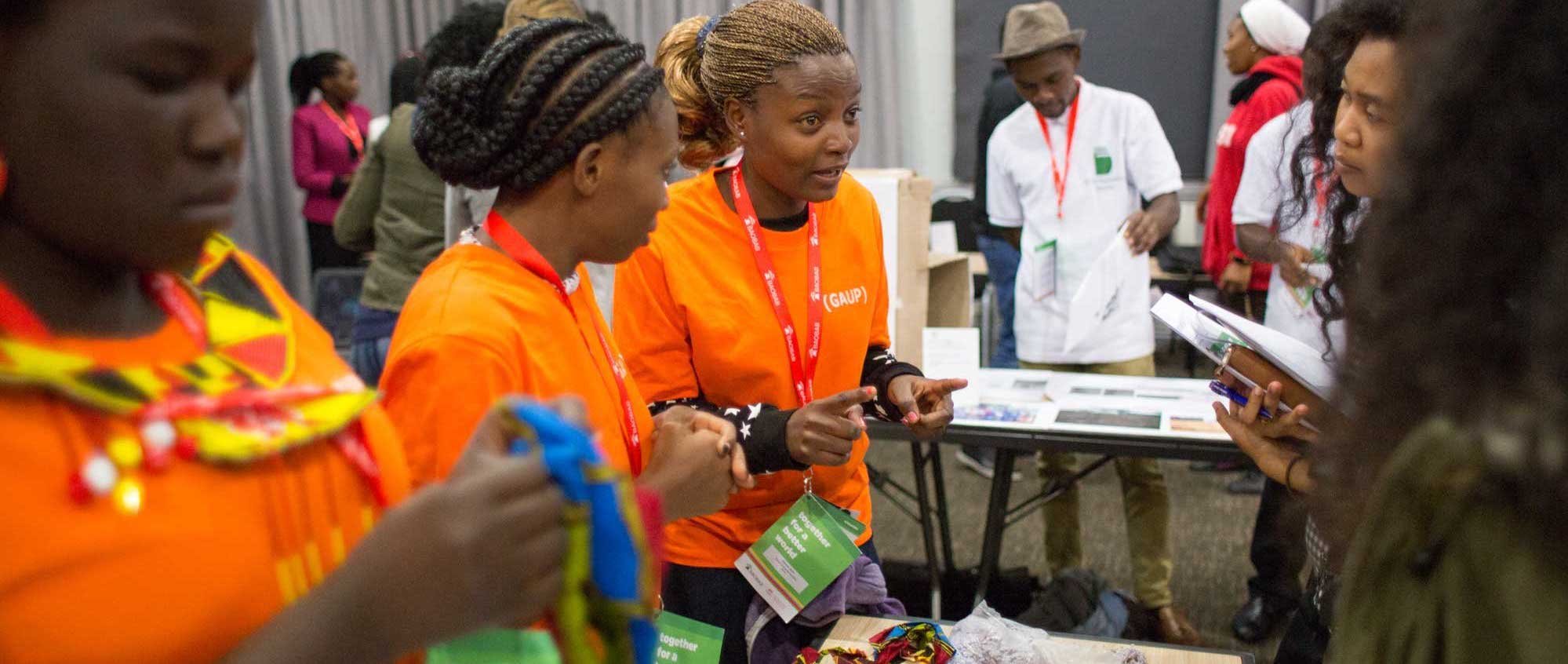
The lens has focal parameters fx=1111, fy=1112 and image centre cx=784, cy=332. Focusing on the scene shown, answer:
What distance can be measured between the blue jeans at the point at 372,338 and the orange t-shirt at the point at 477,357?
7.94 ft

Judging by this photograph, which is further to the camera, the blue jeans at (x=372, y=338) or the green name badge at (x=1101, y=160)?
the blue jeans at (x=372, y=338)

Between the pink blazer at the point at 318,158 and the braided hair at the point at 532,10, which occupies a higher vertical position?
the braided hair at the point at 532,10

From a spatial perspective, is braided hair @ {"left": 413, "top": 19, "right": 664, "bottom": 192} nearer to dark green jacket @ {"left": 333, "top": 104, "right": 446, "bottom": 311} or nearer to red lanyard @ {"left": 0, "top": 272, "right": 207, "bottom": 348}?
red lanyard @ {"left": 0, "top": 272, "right": 207, "bottom": 348}

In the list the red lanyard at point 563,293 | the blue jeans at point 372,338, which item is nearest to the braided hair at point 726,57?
the red lanyard at point 563,293

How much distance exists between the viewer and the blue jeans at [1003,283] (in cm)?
401

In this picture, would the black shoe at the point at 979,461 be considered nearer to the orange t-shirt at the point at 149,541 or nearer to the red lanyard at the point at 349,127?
the red lanyard at the point at 349,127

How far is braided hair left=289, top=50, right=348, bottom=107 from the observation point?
5457mm

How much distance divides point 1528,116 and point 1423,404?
176 mm

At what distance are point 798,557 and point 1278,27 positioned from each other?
121 inches

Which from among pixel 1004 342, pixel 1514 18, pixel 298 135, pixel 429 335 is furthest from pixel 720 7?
pixel 1514 18

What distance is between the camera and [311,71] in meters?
5.50

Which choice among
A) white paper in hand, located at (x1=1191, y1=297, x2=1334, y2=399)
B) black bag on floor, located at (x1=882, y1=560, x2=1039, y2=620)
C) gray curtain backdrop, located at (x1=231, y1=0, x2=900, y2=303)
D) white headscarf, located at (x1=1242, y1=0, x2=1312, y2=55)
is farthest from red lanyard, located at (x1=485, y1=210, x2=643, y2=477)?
gray curtain backdrop, located at (x1=231, y1=0, x2=900, y2=303)

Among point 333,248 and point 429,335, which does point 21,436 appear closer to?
point 429,335

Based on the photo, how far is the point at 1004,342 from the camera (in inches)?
174
